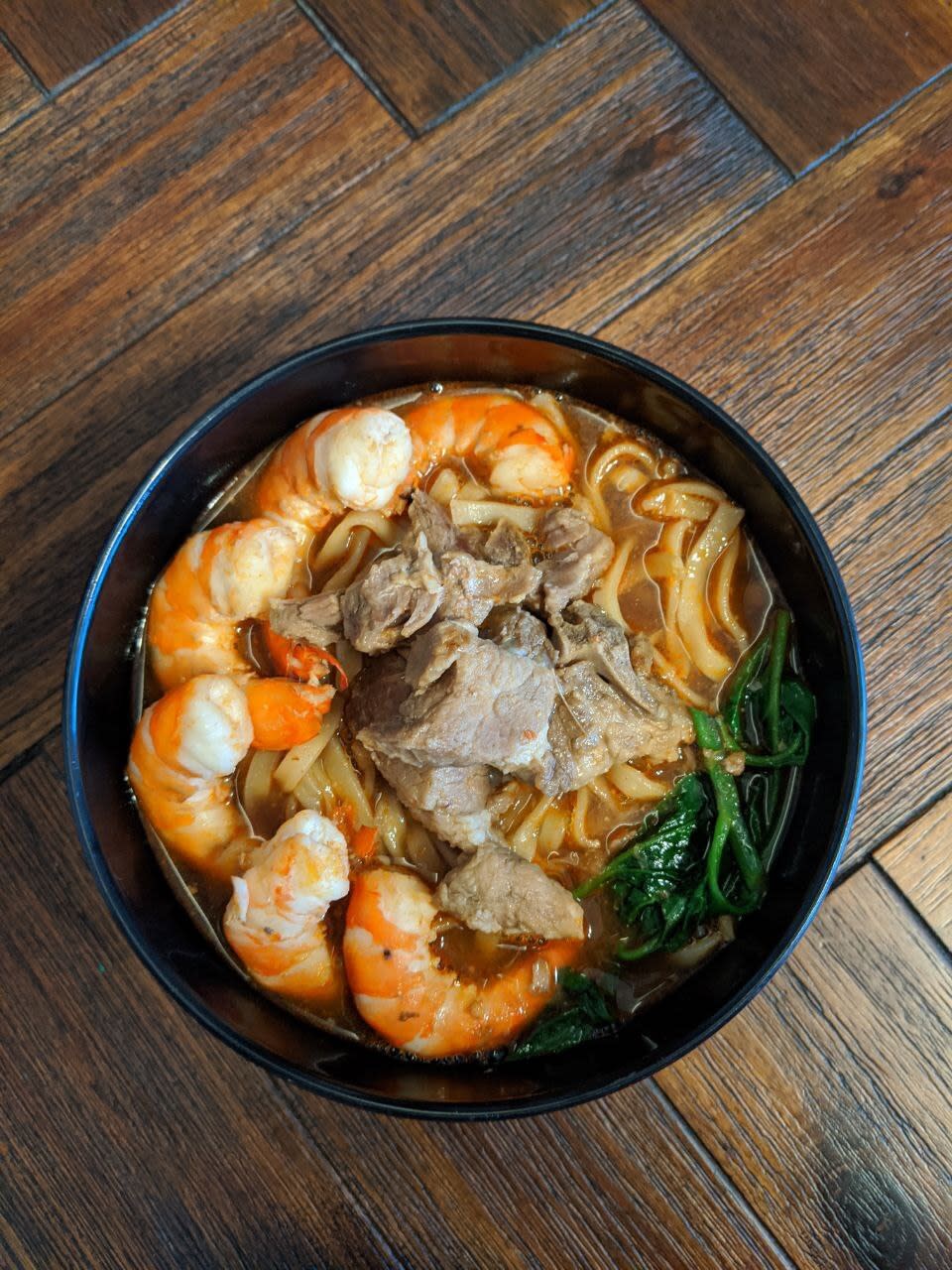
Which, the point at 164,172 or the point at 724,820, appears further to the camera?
the point at 164,172

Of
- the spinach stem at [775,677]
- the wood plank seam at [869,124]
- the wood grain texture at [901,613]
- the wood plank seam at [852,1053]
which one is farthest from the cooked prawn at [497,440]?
the wood plank seam at [852,1053]

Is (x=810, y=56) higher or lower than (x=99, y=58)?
lower

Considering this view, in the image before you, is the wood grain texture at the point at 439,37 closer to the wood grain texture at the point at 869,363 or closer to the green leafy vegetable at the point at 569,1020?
the wood grain texture at the point at 869,363

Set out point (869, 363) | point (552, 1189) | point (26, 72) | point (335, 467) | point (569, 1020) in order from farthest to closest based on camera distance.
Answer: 1. point (26, 72)
2. point (869, 363)
3. point (552, 1189)
4. point (569, 1020)
5. point (335, 467)

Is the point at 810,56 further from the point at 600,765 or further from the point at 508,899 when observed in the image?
the point at 508,899

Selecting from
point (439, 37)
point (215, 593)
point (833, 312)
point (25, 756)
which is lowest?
point (833, 312)

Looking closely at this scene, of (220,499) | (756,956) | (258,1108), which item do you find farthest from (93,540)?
(756,956)

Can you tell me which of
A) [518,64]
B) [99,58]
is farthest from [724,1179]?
[99,58]
